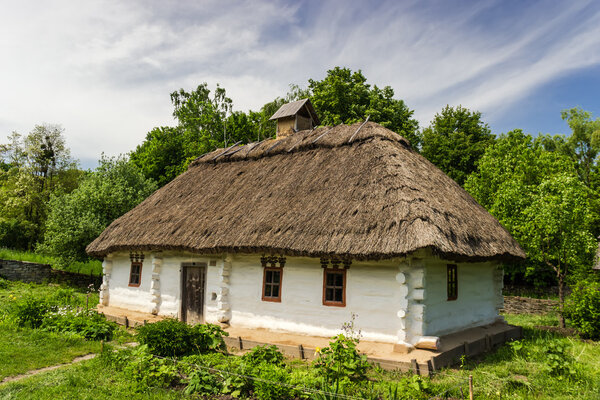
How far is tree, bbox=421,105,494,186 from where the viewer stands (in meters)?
28.8

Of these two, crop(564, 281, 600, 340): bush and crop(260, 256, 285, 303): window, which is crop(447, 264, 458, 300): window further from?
crop(260, 256, 285, 303): window

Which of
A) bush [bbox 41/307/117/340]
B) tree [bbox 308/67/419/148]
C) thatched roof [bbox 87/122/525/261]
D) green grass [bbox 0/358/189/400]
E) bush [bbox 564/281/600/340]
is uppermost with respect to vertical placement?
tree [bbox 308/67/419/148]

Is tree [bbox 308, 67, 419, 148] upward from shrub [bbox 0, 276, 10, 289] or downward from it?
upward

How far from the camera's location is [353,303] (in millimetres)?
9672

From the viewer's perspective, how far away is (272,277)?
11141 mm

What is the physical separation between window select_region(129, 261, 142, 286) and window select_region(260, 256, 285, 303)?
19.3ft

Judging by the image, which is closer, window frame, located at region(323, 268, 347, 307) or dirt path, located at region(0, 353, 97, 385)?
dirt path, located at region(0, 353, 97, 385)

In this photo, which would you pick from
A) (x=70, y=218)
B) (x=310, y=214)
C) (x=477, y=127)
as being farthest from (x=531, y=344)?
(x=477, y=127)

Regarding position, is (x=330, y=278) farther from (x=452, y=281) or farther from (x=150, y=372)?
(x=150, y=372)

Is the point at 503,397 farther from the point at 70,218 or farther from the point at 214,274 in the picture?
the point at 70,218

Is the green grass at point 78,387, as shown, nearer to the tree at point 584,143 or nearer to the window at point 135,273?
the window at point 135,273

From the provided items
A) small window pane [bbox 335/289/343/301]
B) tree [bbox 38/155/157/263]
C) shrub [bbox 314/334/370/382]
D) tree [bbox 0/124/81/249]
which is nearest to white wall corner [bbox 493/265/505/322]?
small window pane [bbox 335/289/343/301]

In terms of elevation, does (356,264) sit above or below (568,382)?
above

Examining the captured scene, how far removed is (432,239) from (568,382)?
10.8ft
